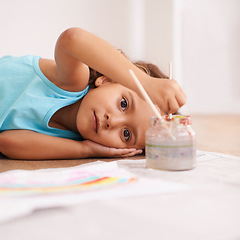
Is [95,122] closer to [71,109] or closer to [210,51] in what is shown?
[71,109]

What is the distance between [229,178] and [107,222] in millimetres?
316

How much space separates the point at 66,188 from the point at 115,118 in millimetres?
491

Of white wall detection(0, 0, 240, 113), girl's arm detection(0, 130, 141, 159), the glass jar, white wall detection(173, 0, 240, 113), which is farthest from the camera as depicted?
white wall detection(173, 0, 240, 113)

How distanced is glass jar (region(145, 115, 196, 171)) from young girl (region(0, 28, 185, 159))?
7.2 inches

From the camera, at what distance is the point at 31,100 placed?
1.10 meters

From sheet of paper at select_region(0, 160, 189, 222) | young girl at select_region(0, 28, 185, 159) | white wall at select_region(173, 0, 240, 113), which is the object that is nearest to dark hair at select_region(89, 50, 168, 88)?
young girl at select_region(0, 28, 185, 159)

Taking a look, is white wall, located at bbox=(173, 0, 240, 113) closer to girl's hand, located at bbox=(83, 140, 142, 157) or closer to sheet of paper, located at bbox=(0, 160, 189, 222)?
girl's hand, located at bbox=(83, 140, 142, 157)

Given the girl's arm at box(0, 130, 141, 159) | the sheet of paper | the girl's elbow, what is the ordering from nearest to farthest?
the sheet of paper
the girl's elbow
the girl's arm at box(0, 130, 141, 159)

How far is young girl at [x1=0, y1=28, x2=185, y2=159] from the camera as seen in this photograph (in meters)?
0.93

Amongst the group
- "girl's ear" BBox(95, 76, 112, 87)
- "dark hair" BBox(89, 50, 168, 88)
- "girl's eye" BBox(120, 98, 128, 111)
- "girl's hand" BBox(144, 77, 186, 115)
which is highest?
"dark hair" BBox(89, 50, 168, 88)

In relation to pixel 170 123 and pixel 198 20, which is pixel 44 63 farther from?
pixel 198 20

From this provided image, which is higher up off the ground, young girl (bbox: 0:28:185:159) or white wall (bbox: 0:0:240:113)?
white wall (bbox: 0:0:240:113)

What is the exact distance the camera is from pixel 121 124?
0.99 metres

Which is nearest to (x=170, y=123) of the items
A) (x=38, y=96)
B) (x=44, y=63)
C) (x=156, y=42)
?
(x=38, y=96)
